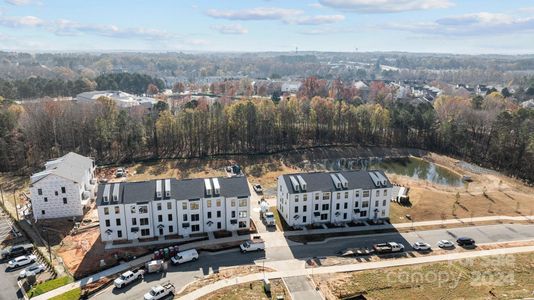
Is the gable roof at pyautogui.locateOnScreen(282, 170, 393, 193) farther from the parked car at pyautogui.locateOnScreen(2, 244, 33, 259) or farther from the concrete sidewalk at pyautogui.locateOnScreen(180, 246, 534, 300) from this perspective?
the parked car at pyautogui.locateOnScreen(2, 244, 33, 259)

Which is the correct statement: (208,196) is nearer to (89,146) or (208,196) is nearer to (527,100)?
(89,146)

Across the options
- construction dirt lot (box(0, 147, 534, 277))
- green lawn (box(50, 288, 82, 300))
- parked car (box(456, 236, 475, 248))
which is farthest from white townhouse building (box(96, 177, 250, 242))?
parked car (box(456, 236, 475, 248))

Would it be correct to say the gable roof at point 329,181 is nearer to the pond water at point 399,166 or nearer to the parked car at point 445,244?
the parked car at point 445,244

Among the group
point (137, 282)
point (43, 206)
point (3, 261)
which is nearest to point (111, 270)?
point (137, 282)

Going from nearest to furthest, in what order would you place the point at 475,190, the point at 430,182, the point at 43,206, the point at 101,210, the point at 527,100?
1. the point at 101,210
2. the point at 43,206
3. the point at 475,190
4. the point at 430,182
5. the point at 527,100

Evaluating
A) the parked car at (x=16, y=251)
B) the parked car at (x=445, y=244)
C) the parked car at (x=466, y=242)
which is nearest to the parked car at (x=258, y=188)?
the parked car at (x=445, y=244)

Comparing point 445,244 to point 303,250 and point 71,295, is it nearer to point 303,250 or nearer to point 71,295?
point 303,250

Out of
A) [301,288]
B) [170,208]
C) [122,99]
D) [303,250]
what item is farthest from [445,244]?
[122,99]
